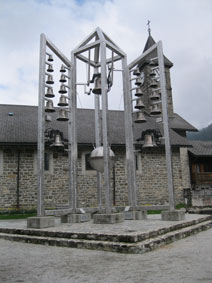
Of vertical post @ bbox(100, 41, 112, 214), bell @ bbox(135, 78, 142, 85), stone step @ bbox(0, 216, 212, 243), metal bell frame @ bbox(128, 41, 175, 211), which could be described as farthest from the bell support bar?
stone step @ bbox(0, 216, 212, 243)

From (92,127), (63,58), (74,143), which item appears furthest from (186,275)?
(92,127)

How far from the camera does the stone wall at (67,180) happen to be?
1418 cm

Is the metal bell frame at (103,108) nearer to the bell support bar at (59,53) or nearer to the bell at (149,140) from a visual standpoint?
the bell support bar at (59,53)

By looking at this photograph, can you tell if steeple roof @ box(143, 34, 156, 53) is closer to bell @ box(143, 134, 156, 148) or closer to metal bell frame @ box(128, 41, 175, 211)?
metal bell frame @ box(128, 41, 175, 211)

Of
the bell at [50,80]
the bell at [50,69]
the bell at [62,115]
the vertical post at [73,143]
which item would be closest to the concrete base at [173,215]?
the vertical post at [73,143]

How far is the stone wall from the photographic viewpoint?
1418cm

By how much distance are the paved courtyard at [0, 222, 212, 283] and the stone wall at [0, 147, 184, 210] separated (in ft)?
32.4

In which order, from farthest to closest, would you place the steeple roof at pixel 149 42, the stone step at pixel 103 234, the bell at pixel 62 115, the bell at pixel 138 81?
the steeple roof at pixel 149 42 < the bell at pixel 138 81 < the bell at pixel 62 115 < the stone step at pixel 103 234

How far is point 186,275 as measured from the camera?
9.81 ft

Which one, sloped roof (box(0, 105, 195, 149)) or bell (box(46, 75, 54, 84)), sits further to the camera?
sloped roof (box(0, 105, 195, 149))

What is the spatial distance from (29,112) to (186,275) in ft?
53.5

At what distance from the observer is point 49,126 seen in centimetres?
1616

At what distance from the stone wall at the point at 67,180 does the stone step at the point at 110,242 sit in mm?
8554

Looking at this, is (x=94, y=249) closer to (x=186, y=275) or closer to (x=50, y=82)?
(x=186, y=275)
